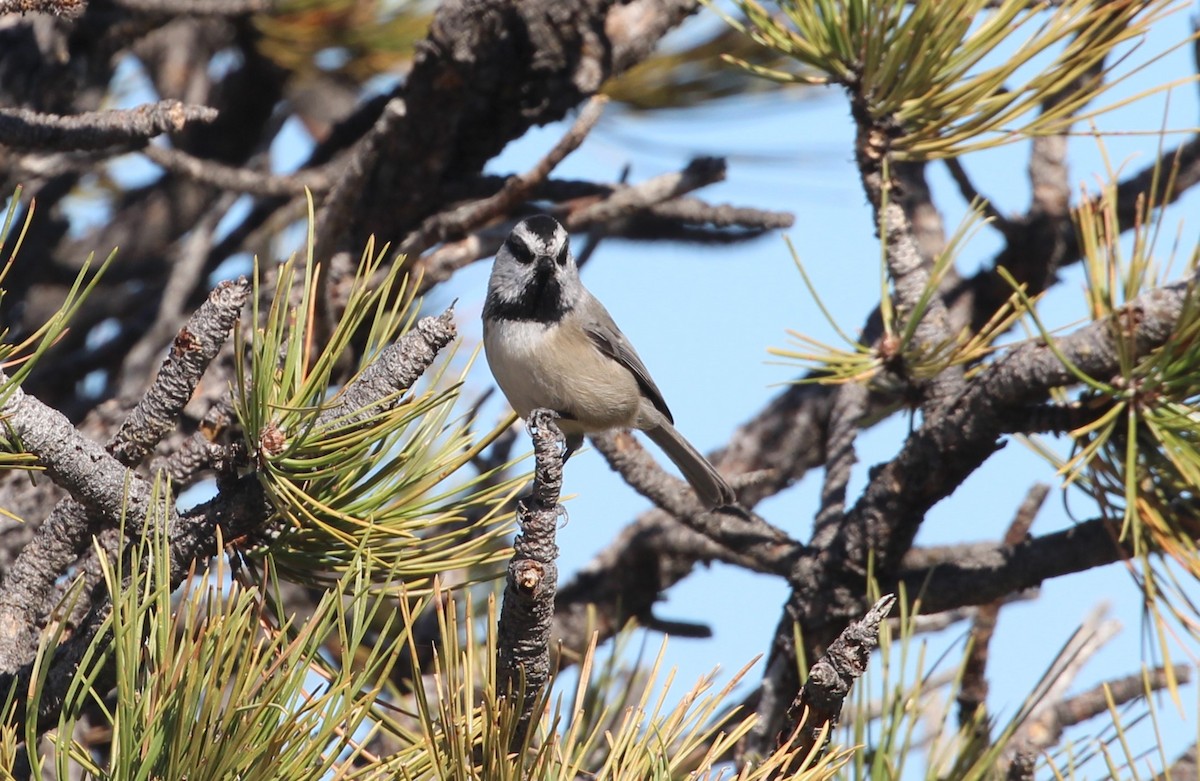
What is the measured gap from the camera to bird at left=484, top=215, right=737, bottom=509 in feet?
12.4

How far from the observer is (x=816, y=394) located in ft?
15.0

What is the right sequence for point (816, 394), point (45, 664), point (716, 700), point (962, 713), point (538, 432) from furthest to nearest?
point (816, 394) → point (962, 713) → point (538, 432) → point (716, 700) → point (45, 664)

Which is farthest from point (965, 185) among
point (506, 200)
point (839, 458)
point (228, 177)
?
point (228, 177)

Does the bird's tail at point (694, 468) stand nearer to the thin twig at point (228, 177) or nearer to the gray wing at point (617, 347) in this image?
the gray wing at point (617, 347)

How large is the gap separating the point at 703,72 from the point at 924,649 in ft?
9.80

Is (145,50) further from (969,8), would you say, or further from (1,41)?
(969,8)

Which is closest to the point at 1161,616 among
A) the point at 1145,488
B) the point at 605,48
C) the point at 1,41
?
the point at 1145,488

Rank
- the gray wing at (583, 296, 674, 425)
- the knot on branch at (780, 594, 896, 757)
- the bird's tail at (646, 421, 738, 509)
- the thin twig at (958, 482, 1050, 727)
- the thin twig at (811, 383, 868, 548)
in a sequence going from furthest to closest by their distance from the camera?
the gray wing at (583, 296, 674, 425)
the bird's tail at (646, 421, 738, 509)
the thin twig at (811, 383, 868, 548)
the thin twig at (958, 482, 1050, 727)
the knot on branch at (780, 594, 896, 757)

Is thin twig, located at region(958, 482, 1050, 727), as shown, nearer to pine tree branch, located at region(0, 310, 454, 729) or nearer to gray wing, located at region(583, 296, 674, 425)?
gray wing, located at region(583, 296, 674, 425)

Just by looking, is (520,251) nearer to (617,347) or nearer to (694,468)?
(617,347)

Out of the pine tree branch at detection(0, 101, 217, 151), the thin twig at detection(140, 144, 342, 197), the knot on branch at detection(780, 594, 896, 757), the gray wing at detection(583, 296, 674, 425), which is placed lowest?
the knot on branch at detection(780, 594, 896, 757)

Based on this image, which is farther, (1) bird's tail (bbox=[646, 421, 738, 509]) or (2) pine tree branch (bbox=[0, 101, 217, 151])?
(1) bird's tail (bbox=[646, 421, 738, 509])

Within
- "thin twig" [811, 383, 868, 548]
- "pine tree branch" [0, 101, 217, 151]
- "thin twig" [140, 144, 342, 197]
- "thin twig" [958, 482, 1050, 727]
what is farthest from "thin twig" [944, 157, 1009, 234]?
"pine tree branch" [0, 101, 217, 151]

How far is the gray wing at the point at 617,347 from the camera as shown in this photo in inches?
164
